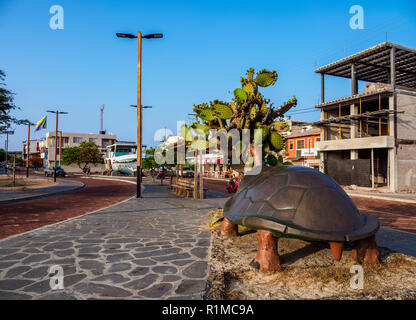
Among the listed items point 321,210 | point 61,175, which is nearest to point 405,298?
point 321,210

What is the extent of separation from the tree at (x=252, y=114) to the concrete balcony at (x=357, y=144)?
18324mm

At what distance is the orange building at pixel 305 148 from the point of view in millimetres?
31438

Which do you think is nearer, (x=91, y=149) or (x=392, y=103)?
(x=392, y=103)

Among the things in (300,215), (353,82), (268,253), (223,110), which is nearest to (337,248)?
(300,215)

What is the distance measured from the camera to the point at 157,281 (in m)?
3.49

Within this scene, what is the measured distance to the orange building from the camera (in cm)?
3144

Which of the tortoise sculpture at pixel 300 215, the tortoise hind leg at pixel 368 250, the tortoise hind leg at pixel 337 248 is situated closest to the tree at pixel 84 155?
the tortoise sculpture at pixel 300 215

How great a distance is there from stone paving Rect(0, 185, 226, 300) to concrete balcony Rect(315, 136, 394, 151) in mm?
19404

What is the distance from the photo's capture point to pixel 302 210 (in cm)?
336

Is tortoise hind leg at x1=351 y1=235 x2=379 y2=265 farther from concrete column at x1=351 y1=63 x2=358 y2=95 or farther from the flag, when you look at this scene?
the flag

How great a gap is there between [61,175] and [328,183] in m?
43.6

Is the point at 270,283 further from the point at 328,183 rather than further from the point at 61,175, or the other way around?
the point at 61,175

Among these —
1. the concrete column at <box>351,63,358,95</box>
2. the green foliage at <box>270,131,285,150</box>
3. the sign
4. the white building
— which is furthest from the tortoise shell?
the white building

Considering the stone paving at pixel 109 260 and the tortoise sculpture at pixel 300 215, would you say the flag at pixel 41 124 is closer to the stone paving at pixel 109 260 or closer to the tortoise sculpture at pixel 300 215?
the stone paving at pixel 109 260
